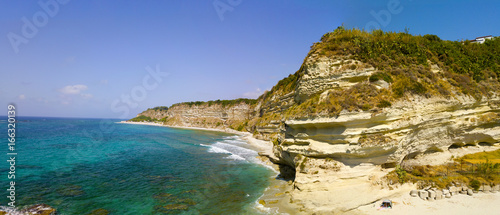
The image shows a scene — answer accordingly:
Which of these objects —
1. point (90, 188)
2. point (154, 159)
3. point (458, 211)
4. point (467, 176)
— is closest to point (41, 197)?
point (90, 188)

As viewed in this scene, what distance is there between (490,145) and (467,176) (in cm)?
736

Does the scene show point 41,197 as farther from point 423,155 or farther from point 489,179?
point 489,179

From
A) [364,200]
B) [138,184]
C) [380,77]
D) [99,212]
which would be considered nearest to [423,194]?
[364,200]

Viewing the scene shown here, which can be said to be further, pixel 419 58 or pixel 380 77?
pixel 419 58

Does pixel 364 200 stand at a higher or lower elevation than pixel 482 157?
lower

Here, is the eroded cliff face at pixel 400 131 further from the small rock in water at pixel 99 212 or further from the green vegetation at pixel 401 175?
the small rock in water at pixel 99 212

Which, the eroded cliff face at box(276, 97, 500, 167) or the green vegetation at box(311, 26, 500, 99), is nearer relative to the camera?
the eroded cliff face at box(276, 97, 500, 167)

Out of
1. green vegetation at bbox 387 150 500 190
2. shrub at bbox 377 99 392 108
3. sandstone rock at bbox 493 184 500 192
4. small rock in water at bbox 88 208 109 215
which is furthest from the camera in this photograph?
shrub at bbox 377 99 392 108

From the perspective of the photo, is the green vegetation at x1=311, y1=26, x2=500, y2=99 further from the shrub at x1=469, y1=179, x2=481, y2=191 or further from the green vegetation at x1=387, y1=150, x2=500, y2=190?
the shrub at x1=469, y1=179, x2=481, y2=191

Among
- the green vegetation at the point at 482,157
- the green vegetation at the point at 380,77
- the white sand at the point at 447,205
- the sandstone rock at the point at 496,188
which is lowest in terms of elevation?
the white sand at the point at 447,205

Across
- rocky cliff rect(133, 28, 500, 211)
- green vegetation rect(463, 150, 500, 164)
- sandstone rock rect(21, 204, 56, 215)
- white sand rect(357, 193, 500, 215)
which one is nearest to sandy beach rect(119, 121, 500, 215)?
white sand rect(357, 193, 500, 215)

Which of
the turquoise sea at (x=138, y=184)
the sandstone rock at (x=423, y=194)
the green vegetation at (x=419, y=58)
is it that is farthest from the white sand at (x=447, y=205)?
the turquoise sea at (x=138, y=184)

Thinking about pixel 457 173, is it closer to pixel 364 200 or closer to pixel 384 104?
pixel 384 104

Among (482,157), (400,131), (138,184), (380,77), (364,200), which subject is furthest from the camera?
(138,184)
